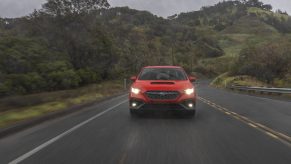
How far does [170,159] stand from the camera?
254 inches

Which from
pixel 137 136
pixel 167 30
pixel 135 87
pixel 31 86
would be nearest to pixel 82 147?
pixel 137 136

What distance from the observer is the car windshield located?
13.9 m

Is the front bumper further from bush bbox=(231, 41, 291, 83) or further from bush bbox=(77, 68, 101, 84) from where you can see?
bush bbox=(231, 41, 291, 83)

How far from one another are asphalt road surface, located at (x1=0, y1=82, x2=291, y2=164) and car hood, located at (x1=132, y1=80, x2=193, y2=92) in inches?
39.9

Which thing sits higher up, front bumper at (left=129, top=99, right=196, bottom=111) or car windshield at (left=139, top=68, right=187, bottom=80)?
car windshield at (left=139, top=68, right=187, bottom=80)

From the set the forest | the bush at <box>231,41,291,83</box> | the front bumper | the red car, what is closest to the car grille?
the red car

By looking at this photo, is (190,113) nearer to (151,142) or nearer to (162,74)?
(162,74)

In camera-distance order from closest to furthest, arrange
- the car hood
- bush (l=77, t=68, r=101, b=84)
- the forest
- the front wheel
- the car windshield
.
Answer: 1. the car hood
2. the front wheel
3. the car windshield
4. the forest
5. bush (l=77, t=68, r=101, b=84)

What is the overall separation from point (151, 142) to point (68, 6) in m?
40.1

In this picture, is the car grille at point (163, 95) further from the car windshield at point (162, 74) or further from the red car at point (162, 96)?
the car windshield at point (162, 74)

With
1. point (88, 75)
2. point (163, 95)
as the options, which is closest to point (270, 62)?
point (88, 75)

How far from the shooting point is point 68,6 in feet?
151

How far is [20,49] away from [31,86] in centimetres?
428

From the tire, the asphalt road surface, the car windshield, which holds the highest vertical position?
the car windshield
